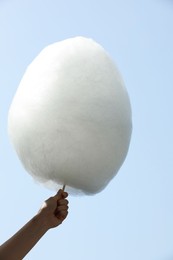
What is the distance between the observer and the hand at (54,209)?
263 centimetres

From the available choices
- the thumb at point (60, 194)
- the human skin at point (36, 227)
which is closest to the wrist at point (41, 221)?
the human skin at point (36, 227)

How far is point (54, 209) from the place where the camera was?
8.71 feet

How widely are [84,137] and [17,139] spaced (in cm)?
31

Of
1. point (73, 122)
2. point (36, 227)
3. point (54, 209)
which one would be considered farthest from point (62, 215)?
point (73, 122)

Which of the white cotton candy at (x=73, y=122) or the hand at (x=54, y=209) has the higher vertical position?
the white cotton candy at (x=73, y=122)

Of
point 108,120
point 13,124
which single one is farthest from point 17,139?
point 108,120

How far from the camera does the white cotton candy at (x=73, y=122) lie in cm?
250

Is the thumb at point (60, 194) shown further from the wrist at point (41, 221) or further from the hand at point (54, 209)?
the wrist at point (41, 221)

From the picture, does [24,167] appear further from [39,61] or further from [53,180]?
[39,61]

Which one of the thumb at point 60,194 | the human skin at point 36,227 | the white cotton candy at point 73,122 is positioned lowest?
the human skin at point 36,227

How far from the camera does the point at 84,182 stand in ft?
8.36

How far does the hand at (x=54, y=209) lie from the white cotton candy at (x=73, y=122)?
2.1 inches

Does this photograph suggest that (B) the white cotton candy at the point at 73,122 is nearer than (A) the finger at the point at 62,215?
Yes

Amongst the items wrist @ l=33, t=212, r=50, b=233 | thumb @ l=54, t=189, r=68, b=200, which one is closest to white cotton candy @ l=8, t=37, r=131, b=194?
thumb @ l=54, t=189, r=68, b=200
